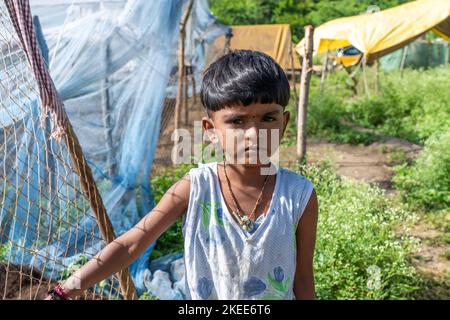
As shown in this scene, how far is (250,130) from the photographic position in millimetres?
1177

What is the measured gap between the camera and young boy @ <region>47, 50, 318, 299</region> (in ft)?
3.90

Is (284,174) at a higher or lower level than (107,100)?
higher

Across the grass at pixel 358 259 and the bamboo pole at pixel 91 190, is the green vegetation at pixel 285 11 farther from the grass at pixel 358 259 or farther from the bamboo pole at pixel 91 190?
the bamboo pole at pixel 91 190

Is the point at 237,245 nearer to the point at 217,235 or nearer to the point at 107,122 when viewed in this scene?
the point at 217,235

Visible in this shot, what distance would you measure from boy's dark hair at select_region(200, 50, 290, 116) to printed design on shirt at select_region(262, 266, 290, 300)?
425mm

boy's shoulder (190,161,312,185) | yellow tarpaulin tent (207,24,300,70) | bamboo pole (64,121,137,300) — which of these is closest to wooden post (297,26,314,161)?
bamboo pole (64,121,137,300)

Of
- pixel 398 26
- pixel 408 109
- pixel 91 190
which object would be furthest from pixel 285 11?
pixel 91 190

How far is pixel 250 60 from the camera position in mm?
1208

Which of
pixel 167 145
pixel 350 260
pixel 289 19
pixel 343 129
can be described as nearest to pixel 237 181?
pixel 350 260

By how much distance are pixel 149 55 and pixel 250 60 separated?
2.76m

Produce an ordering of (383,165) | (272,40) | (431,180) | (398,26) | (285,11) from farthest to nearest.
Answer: (285,11), (272,40), (398,26), (383,165), (431,180)

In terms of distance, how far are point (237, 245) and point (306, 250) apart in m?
0.18

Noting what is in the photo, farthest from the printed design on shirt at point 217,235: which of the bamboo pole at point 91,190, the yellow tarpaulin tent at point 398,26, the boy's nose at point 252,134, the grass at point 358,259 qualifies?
the yellow tarpaulin tent at point 398,26
